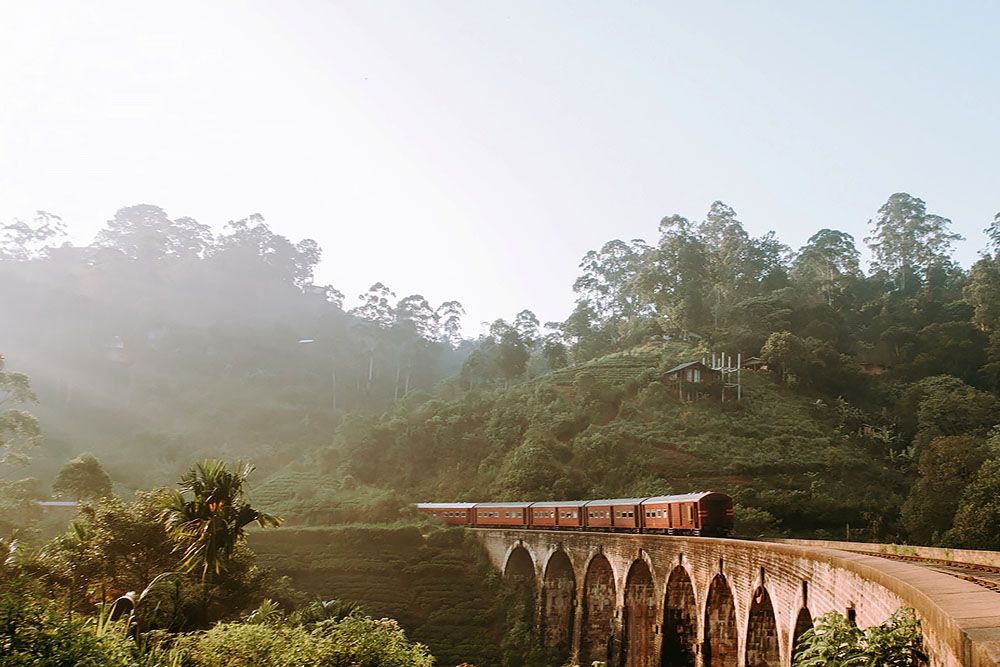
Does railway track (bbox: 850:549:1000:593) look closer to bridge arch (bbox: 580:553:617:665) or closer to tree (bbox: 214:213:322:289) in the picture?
bridge arch (bbox: 580:553:617:665)

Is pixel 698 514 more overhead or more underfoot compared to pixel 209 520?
more overhead

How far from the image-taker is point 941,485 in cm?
3080

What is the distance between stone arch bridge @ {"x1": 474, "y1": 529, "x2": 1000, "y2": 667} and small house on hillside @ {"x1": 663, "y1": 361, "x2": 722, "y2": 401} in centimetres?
1952

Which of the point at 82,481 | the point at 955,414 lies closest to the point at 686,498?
the point at 955,414

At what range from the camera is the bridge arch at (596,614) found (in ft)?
92.9

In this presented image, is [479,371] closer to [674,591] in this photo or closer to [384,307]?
[384,307]

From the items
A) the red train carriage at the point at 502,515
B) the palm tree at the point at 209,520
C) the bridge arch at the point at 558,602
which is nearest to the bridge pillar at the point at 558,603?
the bridge arch at the point at 558,602

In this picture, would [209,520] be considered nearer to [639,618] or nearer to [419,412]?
[639,618]

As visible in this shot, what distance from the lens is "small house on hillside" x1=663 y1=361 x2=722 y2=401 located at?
49.2m

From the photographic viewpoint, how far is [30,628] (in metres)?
9.45

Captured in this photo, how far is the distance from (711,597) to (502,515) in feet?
60.7

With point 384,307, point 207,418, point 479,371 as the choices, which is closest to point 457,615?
point 479,371

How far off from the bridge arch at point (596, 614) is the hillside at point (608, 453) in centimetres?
971

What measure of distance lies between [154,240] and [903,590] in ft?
303
